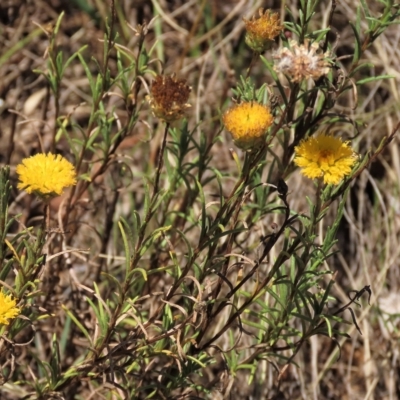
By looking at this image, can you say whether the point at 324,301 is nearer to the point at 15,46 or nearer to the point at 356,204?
the point at 356,204

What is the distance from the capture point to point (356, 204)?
7.83ft

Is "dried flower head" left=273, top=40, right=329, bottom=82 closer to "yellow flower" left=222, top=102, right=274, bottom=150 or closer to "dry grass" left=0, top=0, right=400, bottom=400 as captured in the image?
"yellow flower" left=222, top=102, right=274, bottom=150

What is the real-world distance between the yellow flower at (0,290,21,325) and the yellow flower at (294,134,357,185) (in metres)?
0.51

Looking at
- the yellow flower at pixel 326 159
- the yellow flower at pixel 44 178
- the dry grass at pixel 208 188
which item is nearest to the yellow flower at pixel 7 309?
the yellow flower at pixel 44 178

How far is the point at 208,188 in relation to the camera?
2.41 m

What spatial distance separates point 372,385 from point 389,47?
3.71ft

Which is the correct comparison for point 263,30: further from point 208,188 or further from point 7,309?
point 208,188

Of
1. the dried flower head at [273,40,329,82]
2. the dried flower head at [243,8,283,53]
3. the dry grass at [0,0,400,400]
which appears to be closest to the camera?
the dried flower head at [273,40,329,82]

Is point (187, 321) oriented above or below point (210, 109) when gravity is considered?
below

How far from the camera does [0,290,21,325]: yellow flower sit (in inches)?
44.5

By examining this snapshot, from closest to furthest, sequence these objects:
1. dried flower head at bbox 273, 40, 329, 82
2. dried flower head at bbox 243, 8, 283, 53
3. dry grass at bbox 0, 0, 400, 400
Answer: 1. dried flower head at bbox 273, 40, 329, 82
2. dried flower head at bbox 243, 8, 283, 53
3. dry grass at bbox 0, 0, 400, 400

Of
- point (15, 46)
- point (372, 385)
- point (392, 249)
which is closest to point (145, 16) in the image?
point (15, 46)

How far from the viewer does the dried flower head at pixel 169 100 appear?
1.08 meters

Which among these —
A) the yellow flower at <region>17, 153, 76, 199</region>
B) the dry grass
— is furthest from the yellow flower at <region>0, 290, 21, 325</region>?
the dry grass
